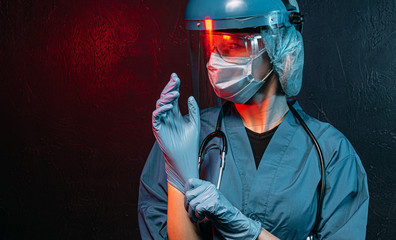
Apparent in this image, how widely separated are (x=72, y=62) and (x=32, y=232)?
105 centimetres

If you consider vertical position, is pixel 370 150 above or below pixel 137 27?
below

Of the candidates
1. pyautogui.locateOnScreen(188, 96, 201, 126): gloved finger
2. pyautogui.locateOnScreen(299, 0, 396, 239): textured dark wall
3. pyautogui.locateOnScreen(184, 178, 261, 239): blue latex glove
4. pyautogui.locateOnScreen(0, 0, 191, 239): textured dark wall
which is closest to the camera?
pyautogui.locateOnScreen(184, 178, 261, 239): blue latex glove

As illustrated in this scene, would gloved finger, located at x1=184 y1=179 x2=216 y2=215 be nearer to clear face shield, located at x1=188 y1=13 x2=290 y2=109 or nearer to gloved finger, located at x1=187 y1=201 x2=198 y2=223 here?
gloved finger, located at x1=187 y1=201 x2=198 y2=223

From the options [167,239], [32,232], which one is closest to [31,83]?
[32,232]

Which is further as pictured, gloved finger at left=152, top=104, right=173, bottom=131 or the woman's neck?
the woman's neck

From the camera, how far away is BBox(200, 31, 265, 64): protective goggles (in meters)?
1.23

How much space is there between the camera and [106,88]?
2.29 m

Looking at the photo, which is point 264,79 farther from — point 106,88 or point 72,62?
point 72,62

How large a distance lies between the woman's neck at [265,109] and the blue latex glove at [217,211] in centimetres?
30

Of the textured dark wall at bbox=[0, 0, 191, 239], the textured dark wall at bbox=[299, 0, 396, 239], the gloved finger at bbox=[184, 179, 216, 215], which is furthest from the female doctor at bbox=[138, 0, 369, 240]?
the textured dark wall at bbox=[0, 0, 191, 239]

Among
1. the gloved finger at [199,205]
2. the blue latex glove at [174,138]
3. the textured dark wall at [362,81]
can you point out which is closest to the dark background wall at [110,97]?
the textured dark wall at [362,81]

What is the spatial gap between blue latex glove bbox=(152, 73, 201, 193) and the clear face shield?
12 cm

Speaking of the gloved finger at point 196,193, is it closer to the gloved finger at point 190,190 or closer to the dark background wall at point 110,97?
the gloved finger at point 190,190

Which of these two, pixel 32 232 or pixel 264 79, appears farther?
pixel 32 232
